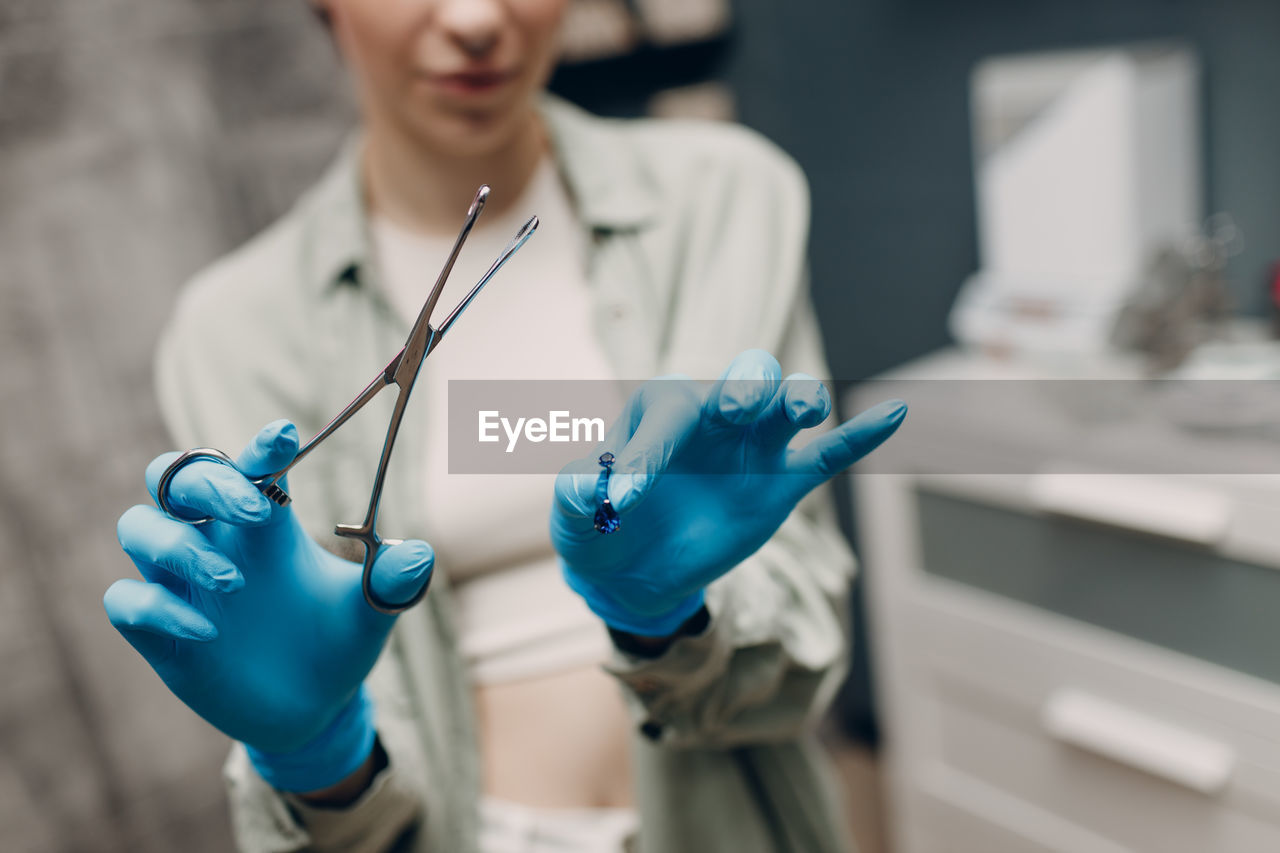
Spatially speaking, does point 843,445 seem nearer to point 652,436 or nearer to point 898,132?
point 652,436

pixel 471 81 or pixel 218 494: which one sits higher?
pixel 471 81

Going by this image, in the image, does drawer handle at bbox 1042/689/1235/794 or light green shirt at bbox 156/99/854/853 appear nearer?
light green shirt at bbox 156/99/854/853

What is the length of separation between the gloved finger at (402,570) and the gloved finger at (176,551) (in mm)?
67

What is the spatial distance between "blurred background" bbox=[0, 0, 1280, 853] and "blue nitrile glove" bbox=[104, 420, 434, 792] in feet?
2.61

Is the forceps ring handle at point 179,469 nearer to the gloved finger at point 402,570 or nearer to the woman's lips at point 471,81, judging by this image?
the gloved finger at point 402,570

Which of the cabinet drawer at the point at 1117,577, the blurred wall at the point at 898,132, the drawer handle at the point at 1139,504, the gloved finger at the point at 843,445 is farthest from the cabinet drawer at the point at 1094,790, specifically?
the gloved finger at the point at 843,445

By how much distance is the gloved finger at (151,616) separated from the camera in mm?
453

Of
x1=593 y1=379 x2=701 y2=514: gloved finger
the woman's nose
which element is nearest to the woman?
the woman's nose

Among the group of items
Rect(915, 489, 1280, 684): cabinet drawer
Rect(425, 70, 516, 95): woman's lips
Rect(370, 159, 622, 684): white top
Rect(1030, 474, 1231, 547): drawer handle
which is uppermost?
Rect(425, 70, 516, 95): woman's lips

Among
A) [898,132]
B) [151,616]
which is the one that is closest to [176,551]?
[151,616]

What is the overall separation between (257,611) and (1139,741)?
0.92 m

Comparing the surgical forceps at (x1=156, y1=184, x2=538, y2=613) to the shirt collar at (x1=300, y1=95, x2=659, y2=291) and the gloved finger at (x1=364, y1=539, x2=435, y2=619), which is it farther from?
the shirt collar at (x1=300, y1=95, x2=659, y2=291)

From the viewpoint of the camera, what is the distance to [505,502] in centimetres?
77

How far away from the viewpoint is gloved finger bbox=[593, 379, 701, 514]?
0.43 metres
